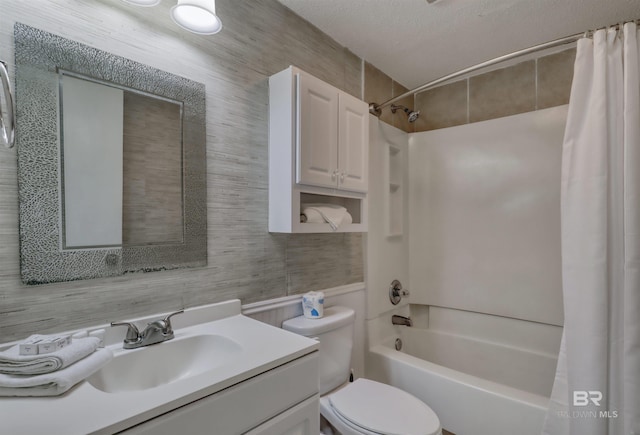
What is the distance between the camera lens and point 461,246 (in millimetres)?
2240

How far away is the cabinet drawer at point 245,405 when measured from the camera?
663 millimetres

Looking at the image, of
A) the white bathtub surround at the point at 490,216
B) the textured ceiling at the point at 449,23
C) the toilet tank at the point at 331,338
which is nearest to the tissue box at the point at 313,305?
the toilet tank at the point at 331,338

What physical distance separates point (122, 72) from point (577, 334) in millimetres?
1949

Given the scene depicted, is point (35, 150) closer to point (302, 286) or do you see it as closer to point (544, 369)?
point (302, 286)

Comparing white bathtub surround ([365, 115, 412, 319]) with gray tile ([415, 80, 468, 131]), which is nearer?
white bathtub surround ([365, 115, 412, 319])

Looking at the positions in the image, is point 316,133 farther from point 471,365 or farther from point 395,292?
point 471,365

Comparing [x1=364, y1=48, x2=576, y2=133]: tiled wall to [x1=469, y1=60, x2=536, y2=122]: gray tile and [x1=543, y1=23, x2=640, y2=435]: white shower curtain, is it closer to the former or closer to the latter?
[x1=469, y1=60, x2=536, y2=122]: gray tile

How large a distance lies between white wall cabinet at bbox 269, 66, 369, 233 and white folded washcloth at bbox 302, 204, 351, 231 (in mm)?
29

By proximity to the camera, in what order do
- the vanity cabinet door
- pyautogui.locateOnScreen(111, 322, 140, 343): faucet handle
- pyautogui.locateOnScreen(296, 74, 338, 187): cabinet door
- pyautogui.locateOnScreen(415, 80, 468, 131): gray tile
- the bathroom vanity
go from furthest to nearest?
pyautogui.locateOnScreen(415, 80, 468, 131): gray tile < pyautogui.locateOnScreen(296, 74, 338, 187): cabinet door < pyautogui.locateOnScreen(111, 322, 140, 343): faucet handle < the vanity cabinet door < the bathroom vanity

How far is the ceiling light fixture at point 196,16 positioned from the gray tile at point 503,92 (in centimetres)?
189

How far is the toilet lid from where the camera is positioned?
1166 millimetres

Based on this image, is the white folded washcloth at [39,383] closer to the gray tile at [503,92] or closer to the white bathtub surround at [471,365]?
the white bathtub surround at [471,365]

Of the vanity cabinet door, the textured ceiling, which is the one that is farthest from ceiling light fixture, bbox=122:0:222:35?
the vanity cabinet door

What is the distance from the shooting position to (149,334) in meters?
0.99
